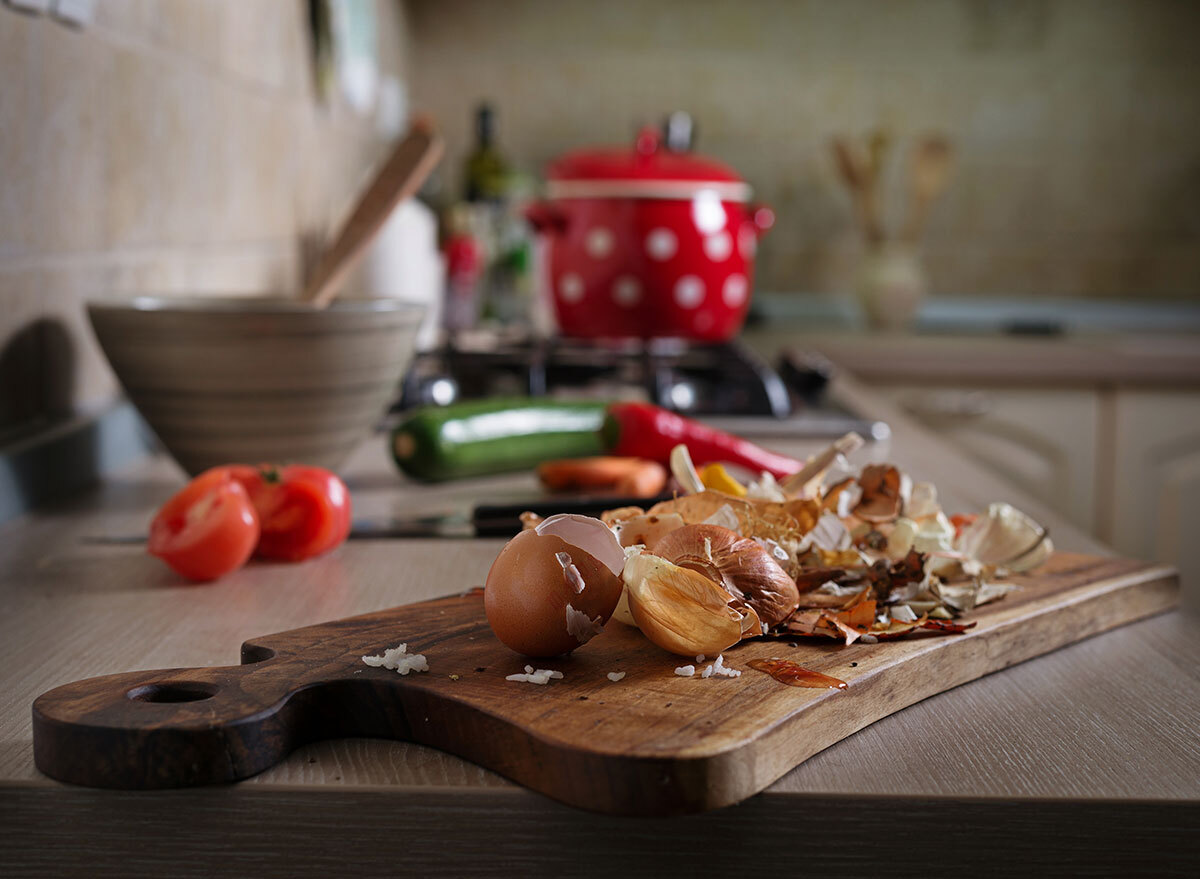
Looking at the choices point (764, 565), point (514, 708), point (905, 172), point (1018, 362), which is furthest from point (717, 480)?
point (905, 172)

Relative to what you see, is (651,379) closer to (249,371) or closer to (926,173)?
(249,371)

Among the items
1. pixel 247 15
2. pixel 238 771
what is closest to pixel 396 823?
pixel 238 771

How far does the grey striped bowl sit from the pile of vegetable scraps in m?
0.30

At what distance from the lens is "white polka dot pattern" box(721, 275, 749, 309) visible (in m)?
1.55

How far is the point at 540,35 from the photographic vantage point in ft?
8.34

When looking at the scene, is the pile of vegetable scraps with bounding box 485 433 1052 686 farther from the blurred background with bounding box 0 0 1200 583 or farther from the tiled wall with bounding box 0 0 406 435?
the blurred background with bounding box 0 0 1200 583

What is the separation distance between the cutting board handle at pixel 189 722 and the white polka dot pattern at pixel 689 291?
1.12 m

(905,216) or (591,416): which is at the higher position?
(905,216)

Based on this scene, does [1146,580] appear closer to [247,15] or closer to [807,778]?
[807,778]

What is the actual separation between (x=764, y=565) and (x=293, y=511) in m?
0.30

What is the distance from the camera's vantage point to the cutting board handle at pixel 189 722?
39 cm

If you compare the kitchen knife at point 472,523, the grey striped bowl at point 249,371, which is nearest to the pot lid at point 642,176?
the grey striped bowl at point 249,371

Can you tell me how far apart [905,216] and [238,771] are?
2.39 m

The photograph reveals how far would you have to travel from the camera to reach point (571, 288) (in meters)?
1.56
